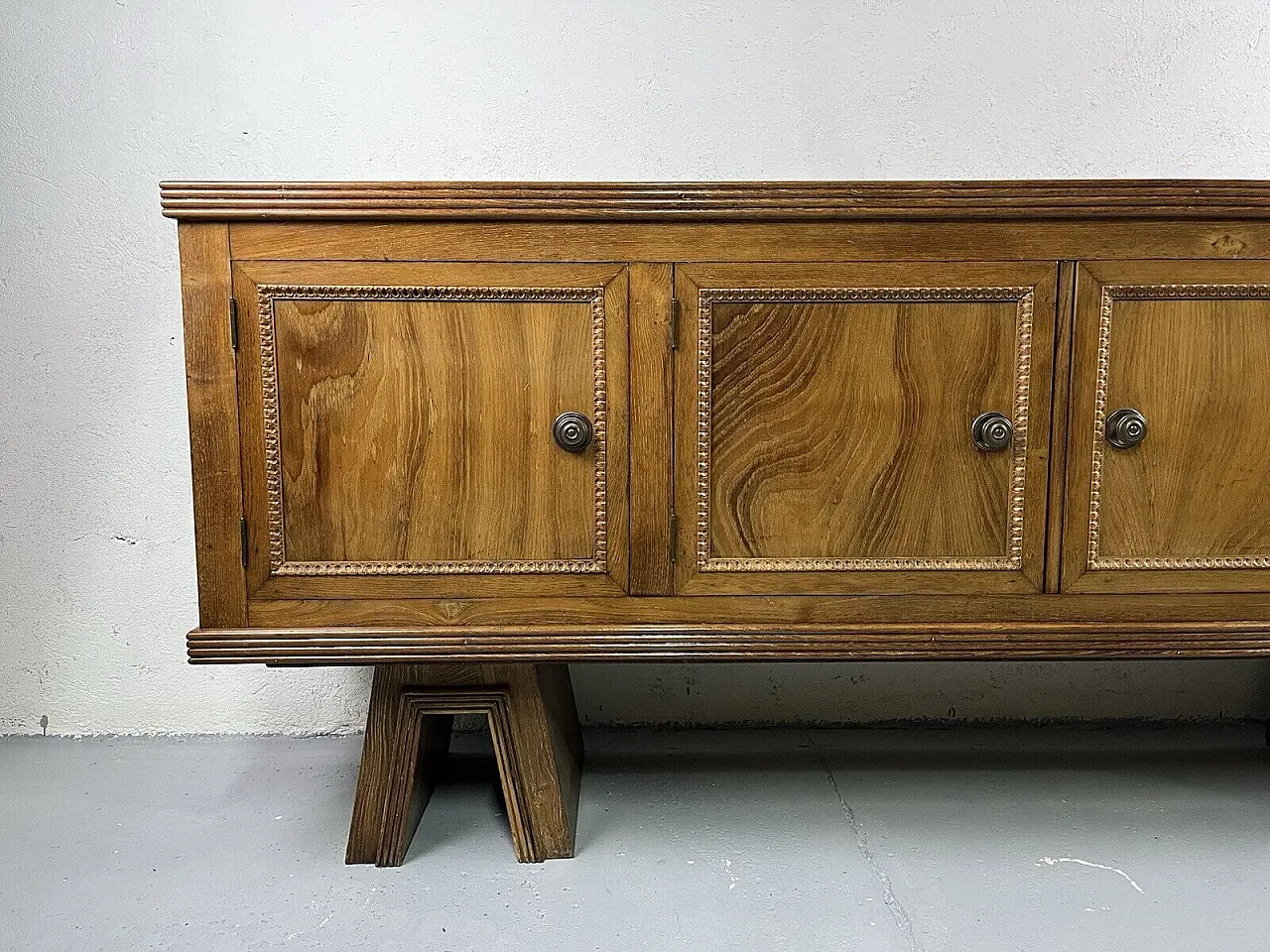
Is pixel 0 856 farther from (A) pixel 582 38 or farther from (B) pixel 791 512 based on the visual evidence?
(A) pixel 582 38

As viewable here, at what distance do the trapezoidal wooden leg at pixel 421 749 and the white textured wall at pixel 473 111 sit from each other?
0.68 m

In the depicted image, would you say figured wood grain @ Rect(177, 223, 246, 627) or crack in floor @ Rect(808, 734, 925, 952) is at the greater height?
figured wood grain @ Rect(177, 223, 246, 627)

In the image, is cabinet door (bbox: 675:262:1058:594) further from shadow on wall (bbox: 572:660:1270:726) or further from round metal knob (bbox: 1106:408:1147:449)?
shadow on wall (bbox: 572:660:1270:726)

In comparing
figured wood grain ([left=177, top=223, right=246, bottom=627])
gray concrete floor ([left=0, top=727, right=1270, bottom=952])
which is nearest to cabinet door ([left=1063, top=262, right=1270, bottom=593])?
gray concrete floor ([left=0, top=727, right=1270, bottom=952])

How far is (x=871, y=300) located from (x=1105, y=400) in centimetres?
28

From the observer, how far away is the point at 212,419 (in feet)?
3.32

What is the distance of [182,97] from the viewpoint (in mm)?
1485

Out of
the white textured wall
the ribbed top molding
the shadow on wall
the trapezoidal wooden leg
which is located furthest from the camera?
the shadow on wall

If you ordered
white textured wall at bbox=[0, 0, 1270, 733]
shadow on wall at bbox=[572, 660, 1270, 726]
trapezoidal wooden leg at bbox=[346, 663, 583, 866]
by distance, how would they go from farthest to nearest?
shadow on wall at bbox=[572, 660, 1270, 726] → white textured wall at bbox=[0, 0, 1270, 733] → trapezoidal wooden leg at bbox=[346, 663, 583, 866]

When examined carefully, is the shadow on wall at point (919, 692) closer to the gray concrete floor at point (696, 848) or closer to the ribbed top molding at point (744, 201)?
the gray concrete floor at point (696, 848)

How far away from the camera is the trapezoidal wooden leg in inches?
45.5

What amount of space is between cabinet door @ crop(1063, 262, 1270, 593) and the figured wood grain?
0.93m

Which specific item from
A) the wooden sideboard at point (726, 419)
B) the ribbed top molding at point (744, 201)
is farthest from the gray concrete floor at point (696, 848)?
the ribbed top molding at point (744, 201)

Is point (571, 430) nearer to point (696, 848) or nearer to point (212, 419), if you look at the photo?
point (212, 419)
